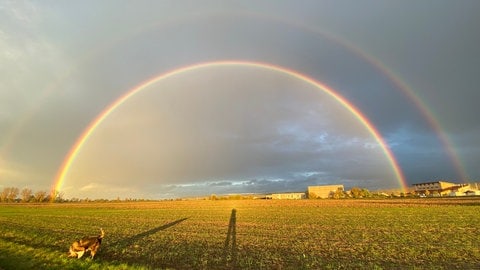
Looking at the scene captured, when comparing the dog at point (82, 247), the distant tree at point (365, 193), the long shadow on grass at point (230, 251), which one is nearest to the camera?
the long shadow on grass at point (230, 251)

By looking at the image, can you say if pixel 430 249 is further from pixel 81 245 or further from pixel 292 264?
pixel 81 245

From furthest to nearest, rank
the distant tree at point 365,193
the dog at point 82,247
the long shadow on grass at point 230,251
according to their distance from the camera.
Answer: the distant tree at point 365,193 → the dog at point 82,247 → the long shadow on grass at point 230,251

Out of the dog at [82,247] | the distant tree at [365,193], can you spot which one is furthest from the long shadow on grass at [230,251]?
the distant tree at [365,193]

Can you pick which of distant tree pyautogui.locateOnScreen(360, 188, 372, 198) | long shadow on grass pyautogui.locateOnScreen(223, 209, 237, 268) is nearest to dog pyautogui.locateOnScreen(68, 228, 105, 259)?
long shadow on grass pyautogui.locateOnScreen(223, 209, 237, 268)

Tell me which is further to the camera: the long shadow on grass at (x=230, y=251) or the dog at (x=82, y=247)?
the dog at (x=82, y=247)

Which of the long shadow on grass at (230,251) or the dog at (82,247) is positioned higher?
the dog at (82,247)

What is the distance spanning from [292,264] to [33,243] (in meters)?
17.6

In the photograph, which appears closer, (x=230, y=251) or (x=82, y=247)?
(x=82, y=247)

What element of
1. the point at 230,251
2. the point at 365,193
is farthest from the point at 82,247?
the point at 365,193

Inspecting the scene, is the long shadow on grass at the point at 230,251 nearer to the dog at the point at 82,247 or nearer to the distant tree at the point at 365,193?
the dog at the point at 82,247

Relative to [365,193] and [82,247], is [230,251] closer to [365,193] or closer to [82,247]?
[82,247]

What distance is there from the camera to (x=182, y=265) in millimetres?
14820

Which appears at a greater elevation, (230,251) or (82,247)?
(82,247)

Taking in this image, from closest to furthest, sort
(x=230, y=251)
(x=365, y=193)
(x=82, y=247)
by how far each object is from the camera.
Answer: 1. (x=82, y=247)
2. (x=230, y=251)
3. (x=365, y=193)
